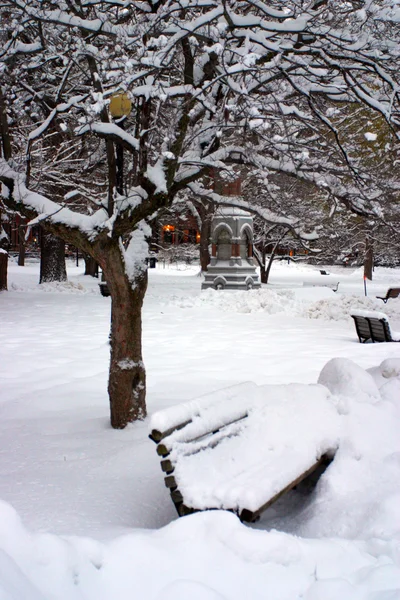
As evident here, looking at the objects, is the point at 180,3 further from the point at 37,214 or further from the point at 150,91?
the point at 37,214

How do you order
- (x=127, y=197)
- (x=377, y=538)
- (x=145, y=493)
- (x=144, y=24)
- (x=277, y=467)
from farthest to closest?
(x=144, y=24)
(x=127, y=197)
(x=145, y=493)
(x=277, y=467)
(x=377, y=538)

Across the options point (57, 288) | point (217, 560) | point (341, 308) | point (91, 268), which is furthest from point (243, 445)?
point (91, 268)

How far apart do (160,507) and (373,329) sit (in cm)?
808

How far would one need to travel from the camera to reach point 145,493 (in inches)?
157

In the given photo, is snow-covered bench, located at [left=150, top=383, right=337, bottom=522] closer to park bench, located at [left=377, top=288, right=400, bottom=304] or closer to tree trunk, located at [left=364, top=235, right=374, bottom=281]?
park bench, located at [left=377, top=288, right=400, bottom=304]

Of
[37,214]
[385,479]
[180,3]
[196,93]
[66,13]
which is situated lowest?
[385,479]

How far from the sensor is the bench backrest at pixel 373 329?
1059cm

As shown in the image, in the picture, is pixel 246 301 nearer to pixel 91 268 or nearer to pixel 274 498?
pixel 274 498

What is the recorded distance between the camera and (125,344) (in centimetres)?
550

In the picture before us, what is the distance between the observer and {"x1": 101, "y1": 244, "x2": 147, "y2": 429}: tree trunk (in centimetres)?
539

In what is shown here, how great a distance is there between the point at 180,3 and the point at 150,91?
75 cm

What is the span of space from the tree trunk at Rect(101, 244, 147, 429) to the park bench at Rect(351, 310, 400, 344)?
6.48 metres

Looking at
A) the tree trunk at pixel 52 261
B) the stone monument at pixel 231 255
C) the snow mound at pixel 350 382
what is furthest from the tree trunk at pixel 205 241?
the snow mound at pixel 350 382

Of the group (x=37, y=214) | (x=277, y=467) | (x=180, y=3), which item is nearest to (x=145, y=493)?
(x=277, y=467)
